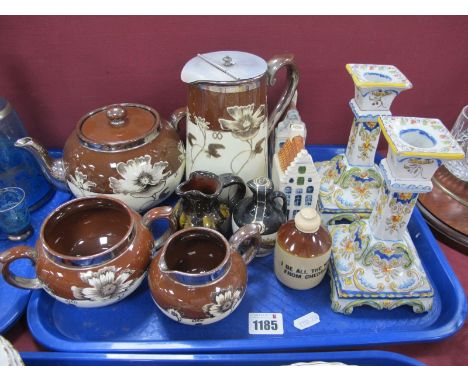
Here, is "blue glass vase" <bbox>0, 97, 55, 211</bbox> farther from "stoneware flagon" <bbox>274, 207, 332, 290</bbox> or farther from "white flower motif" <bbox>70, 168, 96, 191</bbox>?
"stoneware flagon" <bbox>274, 207, 332, 290</bbox>


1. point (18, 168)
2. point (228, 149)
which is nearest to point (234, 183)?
point (228, 149)

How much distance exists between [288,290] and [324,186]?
0.27m

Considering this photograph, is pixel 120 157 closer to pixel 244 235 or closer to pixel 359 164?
pixel 244 235

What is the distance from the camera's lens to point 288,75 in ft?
3.03

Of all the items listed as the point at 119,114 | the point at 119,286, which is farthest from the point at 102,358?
the point at 119,114

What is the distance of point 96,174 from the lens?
33.1 inches

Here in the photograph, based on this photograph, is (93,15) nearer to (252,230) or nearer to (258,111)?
(258,111)

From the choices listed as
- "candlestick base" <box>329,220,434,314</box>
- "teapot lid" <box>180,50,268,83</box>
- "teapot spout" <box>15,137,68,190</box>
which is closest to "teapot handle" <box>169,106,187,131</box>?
"teapot lid" <box>180,50,268,83</box>

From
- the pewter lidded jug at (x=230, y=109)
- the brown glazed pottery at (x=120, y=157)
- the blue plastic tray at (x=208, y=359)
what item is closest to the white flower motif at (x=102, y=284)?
the blue plastic tray at (x=208, y=359)

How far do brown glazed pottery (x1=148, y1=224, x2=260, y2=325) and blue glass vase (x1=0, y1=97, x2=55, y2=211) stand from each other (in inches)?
19.2

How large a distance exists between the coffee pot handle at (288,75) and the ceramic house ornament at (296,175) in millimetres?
101

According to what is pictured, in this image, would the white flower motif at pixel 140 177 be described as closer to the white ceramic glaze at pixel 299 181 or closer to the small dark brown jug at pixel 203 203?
the small dark brown jug at pixel 203 203

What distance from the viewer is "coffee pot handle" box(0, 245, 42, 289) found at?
2.35 ft

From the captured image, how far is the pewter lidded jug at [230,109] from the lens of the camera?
0.80 meters
